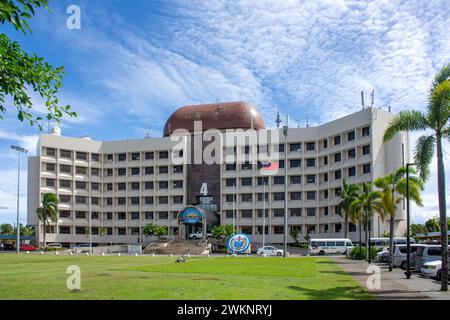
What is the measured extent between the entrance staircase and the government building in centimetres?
410

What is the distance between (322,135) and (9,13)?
80552 millimetres

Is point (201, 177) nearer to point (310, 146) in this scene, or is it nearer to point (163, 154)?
point (163, 154)

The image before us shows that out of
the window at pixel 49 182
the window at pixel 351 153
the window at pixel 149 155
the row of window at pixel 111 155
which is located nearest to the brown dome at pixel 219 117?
the row of window at pixel 111 155

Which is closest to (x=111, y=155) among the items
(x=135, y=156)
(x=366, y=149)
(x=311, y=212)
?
(x=135, y=156)

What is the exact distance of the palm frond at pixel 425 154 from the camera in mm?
22484

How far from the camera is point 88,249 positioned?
82.3 meters

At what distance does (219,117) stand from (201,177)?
12195 millimetres

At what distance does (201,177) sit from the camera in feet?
311

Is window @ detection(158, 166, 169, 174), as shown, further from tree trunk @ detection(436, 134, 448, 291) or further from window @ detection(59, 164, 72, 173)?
tree trunk @ detection(436, 134, 448, 291)

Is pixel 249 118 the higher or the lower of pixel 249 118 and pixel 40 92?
the higher
